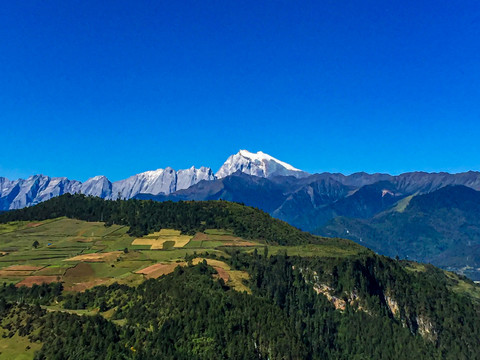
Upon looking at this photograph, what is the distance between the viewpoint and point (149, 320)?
198125mm

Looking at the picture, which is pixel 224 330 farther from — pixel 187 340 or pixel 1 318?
pixel 1 318

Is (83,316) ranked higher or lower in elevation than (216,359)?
higher

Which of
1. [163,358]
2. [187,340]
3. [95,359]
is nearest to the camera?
[95,359]

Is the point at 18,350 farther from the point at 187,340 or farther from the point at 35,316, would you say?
the point at 187,340

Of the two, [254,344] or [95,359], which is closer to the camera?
[95,359]

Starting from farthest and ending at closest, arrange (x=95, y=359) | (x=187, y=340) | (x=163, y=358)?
(x=187, y=340), (x=163, y=358), (x=95, y=359)

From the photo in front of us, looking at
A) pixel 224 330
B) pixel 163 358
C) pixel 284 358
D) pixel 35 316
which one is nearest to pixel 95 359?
pixel 163 358

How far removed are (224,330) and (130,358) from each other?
43.2 m

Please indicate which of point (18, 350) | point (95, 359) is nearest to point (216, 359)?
point (95, 359)

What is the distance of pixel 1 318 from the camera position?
7219 inches

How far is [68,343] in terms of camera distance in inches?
6594

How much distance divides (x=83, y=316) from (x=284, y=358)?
3183 inches

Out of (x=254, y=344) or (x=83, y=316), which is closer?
(x=83, y=316)

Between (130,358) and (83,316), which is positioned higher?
(83,316)
